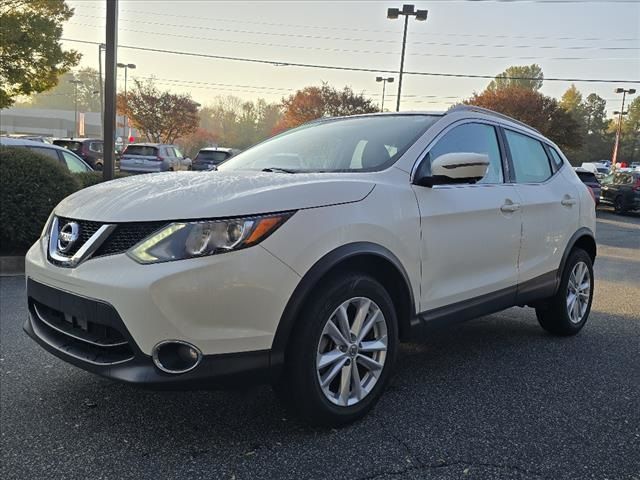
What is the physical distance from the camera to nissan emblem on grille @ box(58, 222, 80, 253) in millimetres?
2654

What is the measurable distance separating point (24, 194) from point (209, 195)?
534 centimetres

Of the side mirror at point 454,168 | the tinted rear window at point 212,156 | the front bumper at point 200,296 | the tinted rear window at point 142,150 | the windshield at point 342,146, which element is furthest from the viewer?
the tinted rear window at point 212,156

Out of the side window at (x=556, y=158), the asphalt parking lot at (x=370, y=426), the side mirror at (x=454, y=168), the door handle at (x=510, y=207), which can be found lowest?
the asphalt parking lot at (x=370, y=426)

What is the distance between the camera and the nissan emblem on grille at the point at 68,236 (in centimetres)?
265

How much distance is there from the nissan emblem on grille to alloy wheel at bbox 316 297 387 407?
1.23 meters

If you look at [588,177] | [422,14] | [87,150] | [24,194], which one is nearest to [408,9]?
[422,14]

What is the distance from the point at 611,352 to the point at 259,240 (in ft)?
10.6

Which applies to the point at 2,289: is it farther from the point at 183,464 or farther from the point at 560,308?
the point at 560,308

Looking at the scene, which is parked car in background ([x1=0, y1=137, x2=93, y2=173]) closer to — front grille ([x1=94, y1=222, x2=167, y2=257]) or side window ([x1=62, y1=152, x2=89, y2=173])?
side window ([x1=62, y1=152, x2=89, y2=173])

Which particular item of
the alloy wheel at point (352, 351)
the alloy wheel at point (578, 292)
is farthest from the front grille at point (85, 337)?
the alloy wheel at point (578, 292)

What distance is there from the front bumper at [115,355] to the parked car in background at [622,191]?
2227cm

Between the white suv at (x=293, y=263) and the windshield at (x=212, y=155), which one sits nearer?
the white suv at (x=293, y=263)

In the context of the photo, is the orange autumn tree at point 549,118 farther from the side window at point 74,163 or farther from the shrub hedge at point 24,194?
the shrub hedge at point 24,194

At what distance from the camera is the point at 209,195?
256cm
